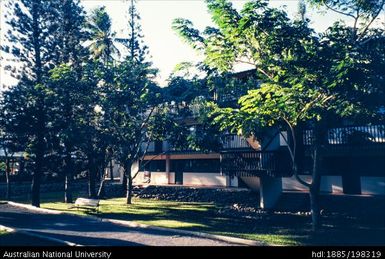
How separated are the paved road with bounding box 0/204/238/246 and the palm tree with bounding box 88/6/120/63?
21.5 metres

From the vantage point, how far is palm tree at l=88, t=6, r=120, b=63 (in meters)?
35.2

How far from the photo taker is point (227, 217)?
1845 centimetres

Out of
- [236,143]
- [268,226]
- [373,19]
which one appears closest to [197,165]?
[236,143]

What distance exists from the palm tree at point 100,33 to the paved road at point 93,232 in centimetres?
2151

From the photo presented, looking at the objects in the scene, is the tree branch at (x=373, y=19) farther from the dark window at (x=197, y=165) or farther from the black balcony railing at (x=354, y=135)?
the dark window at (x=197, y=165)

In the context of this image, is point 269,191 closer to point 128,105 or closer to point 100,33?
point 128,105

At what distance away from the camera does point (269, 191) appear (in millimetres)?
21500

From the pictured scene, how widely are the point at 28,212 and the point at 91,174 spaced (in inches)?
361

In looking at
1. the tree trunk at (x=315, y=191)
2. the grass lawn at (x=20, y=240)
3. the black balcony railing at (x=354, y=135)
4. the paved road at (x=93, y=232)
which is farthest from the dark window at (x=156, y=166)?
the tree trunk at (x=315, y=191)

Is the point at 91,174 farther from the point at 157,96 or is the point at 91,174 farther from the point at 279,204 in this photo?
the point at 279,204

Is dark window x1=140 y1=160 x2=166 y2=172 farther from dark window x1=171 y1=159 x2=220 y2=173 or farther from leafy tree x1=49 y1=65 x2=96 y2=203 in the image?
leafy tree x1=49 y1=65 x2=96 y2=203

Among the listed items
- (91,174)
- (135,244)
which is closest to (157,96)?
(135,244)

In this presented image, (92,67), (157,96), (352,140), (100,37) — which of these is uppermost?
(100,37)

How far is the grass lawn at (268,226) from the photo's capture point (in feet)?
40.9
